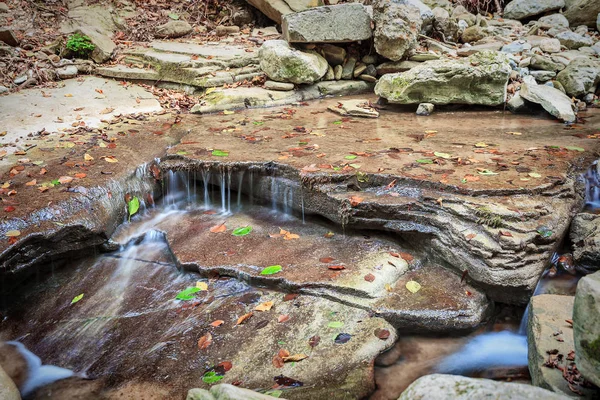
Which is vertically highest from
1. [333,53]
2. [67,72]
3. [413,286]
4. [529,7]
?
[529,7]

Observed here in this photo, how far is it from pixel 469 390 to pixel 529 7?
12281 mm

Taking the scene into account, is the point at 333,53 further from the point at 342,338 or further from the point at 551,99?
the point at 342,338

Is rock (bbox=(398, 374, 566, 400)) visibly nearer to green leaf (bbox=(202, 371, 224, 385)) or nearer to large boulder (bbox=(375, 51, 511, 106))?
green leaf (bbox=(202, 371, 224, 385))

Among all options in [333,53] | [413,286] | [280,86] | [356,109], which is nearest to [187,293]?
[413,286]

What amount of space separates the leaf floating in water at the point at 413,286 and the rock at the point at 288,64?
5.51 meters

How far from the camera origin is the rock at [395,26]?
8.29 meters

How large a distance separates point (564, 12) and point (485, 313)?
35.8 feet

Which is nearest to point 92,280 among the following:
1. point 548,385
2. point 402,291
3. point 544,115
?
point 402,291

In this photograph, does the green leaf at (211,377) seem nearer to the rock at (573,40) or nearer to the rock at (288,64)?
the rock at (288,64)

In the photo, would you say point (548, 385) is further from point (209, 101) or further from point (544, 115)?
point (209, 101)

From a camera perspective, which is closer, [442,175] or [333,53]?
[442,175]

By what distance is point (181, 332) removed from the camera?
371cm

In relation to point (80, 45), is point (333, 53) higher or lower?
lower

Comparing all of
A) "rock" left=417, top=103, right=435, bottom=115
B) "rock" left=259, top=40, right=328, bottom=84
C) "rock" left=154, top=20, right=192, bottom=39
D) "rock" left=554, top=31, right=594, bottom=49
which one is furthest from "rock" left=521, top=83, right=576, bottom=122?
"rock" left=154, top=20, right=192, bottom=39
